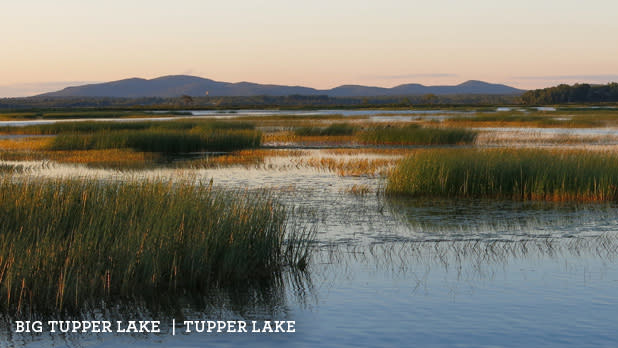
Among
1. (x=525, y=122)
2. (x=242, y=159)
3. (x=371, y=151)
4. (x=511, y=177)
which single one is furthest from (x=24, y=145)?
(x=525, y=122)

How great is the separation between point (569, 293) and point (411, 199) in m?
9.36

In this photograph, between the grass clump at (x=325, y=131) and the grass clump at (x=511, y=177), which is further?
the grass clump at (x=325, y=131)

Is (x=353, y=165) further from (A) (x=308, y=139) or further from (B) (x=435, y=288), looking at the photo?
(B) (x=435, y=288)

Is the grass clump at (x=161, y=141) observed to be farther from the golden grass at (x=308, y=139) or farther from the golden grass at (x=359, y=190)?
the golden grass at (x=359, y=190)

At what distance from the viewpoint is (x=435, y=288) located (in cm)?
1102

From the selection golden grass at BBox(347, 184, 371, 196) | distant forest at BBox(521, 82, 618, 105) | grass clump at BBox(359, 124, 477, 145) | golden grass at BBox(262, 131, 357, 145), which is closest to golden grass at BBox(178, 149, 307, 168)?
golden grass at BBox(262, 131, 357, 145)

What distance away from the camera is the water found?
8805 mm

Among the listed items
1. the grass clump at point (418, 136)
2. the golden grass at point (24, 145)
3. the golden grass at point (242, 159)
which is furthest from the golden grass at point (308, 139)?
the golden grass at point (24, 145)

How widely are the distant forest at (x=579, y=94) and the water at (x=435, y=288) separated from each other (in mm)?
149302

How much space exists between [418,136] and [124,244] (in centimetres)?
3164

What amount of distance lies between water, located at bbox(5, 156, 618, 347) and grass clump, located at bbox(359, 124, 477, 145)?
22.1 metres

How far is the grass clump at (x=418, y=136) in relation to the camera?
132 ft

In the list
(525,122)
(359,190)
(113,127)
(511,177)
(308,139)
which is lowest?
(359,190)

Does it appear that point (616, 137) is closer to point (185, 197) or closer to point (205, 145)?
point (205, 145)
